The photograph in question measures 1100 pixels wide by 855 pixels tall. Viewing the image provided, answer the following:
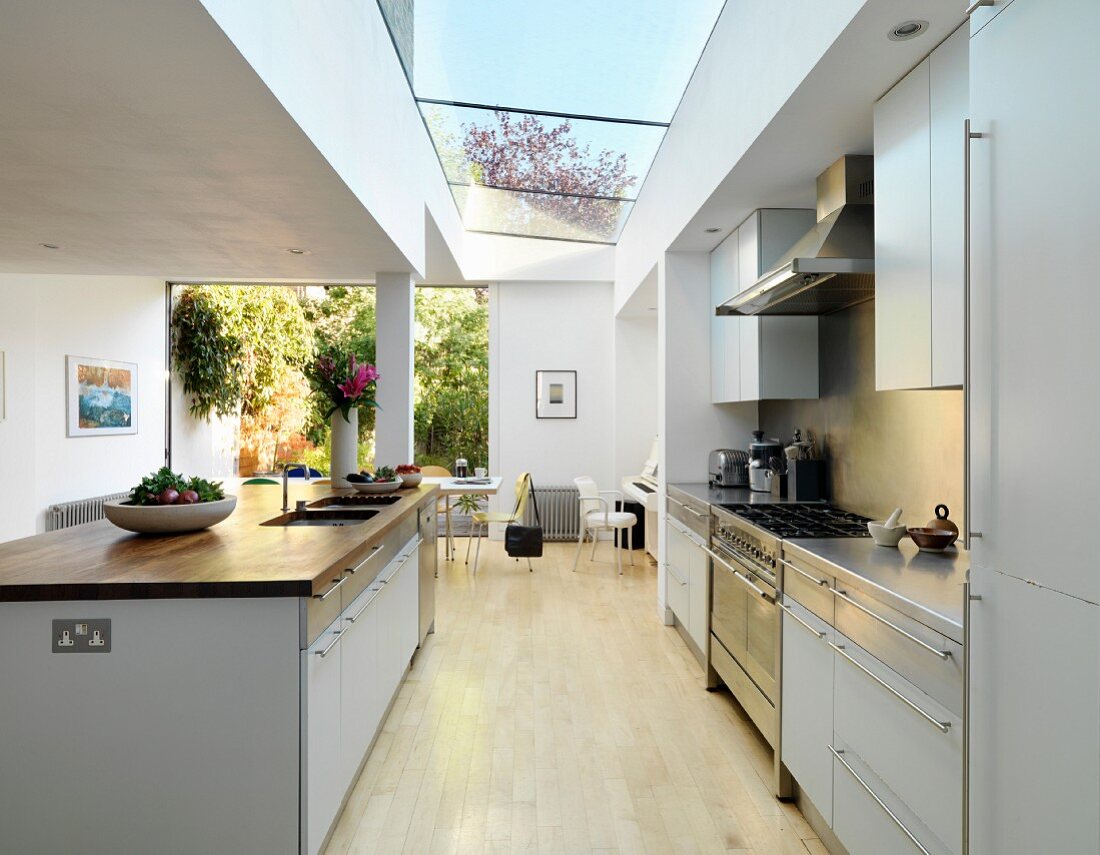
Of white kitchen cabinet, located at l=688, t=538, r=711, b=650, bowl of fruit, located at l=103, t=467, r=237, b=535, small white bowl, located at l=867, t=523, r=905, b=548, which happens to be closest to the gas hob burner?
small white bowl, located at l=867, t=523, r=905, b=548

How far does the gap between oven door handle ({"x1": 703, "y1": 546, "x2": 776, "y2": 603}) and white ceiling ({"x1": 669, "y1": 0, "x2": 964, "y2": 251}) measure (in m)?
1.68

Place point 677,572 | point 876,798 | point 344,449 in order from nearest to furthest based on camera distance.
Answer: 1. point 876,798
2. point 677,572
3. point 344,449

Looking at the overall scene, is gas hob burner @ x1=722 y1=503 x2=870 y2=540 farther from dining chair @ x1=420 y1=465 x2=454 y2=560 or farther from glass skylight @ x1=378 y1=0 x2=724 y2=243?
dining chair @ x1=420 y1=465 x2=454 y2=560

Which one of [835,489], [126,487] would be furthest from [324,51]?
[126,487]

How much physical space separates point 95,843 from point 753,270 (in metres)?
3.66

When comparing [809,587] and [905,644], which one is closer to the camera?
[905,644]

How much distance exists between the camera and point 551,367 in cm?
830

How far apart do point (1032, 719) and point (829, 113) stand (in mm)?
2244

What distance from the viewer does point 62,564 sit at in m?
2.17

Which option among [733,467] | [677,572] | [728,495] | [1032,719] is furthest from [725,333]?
[1032,719]

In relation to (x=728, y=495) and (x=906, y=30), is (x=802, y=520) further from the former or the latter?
(x=906, y=30)

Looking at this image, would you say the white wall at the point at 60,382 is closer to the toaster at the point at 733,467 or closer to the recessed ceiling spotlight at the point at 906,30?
the toaster at the point at 733,467

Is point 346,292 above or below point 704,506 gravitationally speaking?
above

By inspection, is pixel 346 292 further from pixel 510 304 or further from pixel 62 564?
pixel 62 564
